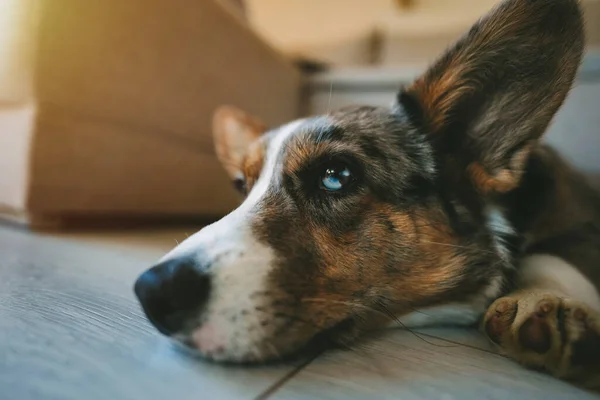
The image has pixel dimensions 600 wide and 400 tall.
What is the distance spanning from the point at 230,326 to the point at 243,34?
250 cm

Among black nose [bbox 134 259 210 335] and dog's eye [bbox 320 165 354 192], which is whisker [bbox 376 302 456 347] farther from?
black nose [bbox 134 259 210 335]

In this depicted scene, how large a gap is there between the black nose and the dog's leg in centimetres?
60

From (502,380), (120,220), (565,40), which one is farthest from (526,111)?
(120,220)

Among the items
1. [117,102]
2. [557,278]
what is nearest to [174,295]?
[557,278]

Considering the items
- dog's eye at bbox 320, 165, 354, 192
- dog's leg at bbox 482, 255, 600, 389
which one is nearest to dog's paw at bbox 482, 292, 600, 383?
dog's leg at bbox 482, 255, 600, 389

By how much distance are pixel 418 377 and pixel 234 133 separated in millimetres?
1317

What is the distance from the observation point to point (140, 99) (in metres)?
2.45

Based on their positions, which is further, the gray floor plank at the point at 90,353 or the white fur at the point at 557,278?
the white fur at the point at 557,278

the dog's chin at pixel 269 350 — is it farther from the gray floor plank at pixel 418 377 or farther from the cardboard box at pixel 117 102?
the cardboard box at pixel 117 102

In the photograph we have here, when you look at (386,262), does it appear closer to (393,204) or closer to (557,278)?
(393,204)

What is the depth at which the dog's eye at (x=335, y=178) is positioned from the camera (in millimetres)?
1132

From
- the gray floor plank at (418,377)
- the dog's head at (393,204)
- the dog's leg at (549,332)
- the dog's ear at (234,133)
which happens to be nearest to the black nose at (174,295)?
the dog's head at (393,204)

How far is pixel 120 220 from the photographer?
2.69 meters

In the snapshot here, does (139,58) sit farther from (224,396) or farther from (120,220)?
(224,396)
